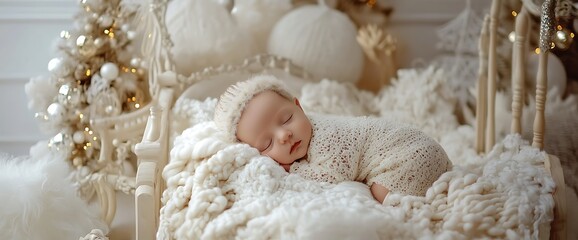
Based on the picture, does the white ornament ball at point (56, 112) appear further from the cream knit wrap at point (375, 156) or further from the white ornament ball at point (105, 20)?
the cream knit wrap at point (375, 156)

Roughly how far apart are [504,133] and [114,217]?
46.5 inches

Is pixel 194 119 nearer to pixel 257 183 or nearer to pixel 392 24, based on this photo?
pixel 257 183

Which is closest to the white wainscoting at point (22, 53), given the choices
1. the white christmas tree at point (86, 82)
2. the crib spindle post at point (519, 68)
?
the white christmas tree at point (86, 82)

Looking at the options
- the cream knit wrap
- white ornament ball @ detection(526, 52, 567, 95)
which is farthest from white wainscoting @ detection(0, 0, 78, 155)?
white ornament ball @ detection(526, 52, 567, 95)

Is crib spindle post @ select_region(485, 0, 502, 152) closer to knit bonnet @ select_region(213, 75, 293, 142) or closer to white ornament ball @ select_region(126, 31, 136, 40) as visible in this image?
knit bonnet @ select_region(213, 75, 293, 142)

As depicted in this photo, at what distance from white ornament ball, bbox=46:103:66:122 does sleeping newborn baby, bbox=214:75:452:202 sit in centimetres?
64

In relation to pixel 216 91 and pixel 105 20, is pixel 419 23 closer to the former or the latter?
pixel 216 91

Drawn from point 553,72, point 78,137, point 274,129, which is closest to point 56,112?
point 78,137

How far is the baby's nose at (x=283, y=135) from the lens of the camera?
133cm

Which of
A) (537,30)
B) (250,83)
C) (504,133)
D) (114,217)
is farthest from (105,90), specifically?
(537,30)

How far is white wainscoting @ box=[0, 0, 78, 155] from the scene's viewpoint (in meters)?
2.08

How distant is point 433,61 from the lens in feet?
7.51

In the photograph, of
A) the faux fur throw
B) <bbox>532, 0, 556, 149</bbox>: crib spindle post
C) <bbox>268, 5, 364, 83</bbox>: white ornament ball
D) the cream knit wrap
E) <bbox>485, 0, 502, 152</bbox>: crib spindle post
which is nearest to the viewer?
Answer: the faux fur throw

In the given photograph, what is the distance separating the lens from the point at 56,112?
5.98ft
